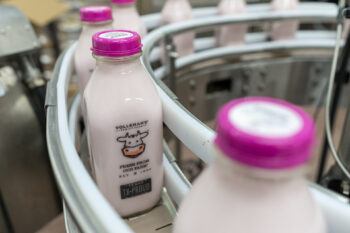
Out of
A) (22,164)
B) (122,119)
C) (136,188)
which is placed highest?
(122,119)

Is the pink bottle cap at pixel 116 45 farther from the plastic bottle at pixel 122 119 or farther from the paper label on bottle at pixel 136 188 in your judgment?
the paper label on bottle at pixel 136 188

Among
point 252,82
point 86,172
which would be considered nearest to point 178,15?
point 252,82

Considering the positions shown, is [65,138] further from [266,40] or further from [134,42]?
[266,40]

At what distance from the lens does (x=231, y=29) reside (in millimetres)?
1086

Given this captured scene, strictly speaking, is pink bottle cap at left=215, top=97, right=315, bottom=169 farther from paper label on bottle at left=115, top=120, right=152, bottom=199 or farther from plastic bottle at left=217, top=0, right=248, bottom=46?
plastic bottle at left=217, top=0, right=248, bottom=46

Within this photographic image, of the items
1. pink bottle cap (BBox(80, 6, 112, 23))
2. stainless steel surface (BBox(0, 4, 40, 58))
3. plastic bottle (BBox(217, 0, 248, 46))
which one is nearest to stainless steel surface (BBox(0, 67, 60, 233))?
stainless steel surface (BBox(0, 4, 40, 58))

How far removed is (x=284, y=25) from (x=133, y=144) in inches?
36.4

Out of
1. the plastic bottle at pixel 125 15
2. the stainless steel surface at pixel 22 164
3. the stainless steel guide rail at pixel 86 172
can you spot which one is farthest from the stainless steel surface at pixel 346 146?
the stainless steel surface at pixel 22 164

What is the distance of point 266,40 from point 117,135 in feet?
3.17

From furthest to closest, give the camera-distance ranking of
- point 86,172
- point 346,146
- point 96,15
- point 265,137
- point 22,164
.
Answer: point 22,164 < point 346,146 < point 96,15 < point 86,172 < point 265,137

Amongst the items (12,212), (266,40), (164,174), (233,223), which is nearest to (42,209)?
(12,212)

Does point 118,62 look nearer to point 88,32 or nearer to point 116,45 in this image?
point 116,45

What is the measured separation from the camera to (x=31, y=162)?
808 millimetres

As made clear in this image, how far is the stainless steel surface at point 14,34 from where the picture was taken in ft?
2.68
